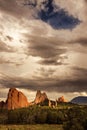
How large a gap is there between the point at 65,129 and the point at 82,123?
6.83 m

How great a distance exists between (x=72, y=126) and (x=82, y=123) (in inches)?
154

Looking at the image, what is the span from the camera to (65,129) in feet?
336

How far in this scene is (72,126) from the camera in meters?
99.1

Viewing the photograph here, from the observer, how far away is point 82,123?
329 feet

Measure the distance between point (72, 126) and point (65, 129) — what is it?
4.38 m
